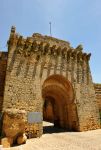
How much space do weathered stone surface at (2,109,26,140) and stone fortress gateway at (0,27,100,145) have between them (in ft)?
4.04

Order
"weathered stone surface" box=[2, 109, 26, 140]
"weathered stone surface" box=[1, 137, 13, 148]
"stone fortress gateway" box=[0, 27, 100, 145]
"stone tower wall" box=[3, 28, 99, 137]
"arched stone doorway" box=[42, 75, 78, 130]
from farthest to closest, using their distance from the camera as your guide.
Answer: "arched stone doorway" box=[42, 75, 78, 130]
"stone tower wall" box=[3, 28, 99, 137]
"stone fortress gateway" box=[0, 27, 100, 145]
"weathered stone surface" box=[2, 109, 26, 140]
"weathered stone surface" box=[1, 137, 13, 148]

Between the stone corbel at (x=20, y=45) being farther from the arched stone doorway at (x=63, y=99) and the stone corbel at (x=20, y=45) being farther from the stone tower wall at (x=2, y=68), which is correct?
the arched stone doorway at (x=63, y=99)

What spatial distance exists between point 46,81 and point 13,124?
5.01 meters

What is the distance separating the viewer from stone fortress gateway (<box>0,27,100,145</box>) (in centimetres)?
941

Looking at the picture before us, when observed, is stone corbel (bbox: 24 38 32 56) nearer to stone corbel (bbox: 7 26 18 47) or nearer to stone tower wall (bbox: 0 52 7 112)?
stone corbel (bbox: 7 26 18 47)

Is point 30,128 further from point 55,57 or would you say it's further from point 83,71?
point 83,71

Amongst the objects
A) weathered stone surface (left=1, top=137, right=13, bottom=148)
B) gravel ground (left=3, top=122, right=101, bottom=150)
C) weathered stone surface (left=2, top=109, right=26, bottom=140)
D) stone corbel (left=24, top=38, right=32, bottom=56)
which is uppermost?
stone corbel (left=24, top=38, right=32, bottom=56)

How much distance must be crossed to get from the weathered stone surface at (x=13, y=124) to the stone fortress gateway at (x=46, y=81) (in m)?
1.23

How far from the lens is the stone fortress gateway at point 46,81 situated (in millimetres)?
9406

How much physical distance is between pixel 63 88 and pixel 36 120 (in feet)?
12.6

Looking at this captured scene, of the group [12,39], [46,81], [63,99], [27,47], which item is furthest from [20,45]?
[63,99]

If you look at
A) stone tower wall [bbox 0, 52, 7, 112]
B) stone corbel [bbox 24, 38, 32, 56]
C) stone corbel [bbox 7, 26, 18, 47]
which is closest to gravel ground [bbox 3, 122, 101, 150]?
stone tower wall [bbox 0, 52, 7, 112]

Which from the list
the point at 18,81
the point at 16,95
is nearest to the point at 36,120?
the point at 16,95

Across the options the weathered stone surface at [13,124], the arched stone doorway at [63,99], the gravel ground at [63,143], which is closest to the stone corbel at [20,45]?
the arched stone doorway at [63,99]
